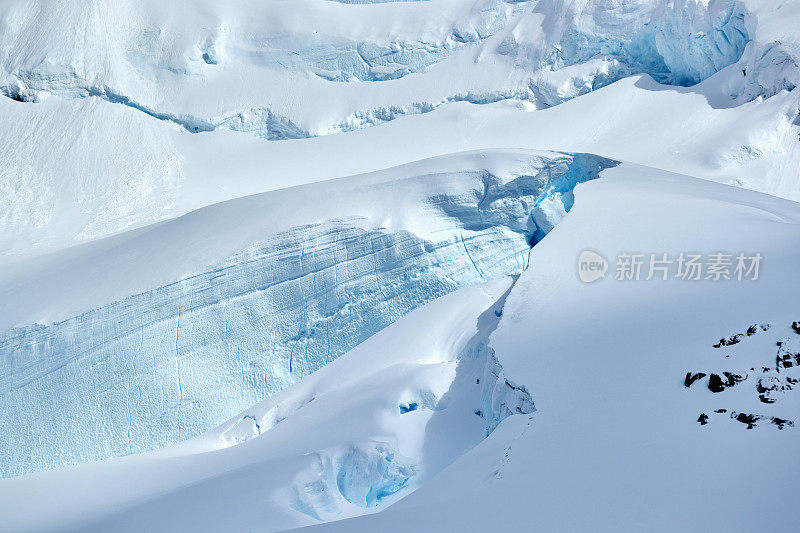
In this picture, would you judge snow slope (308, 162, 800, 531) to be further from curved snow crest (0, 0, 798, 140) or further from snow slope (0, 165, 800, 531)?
curved snow crest (0, 0, 798, 140)

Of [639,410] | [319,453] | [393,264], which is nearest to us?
[639,410]

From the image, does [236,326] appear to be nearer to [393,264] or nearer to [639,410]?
[393,264]

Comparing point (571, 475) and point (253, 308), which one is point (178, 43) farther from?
point (571, 475)

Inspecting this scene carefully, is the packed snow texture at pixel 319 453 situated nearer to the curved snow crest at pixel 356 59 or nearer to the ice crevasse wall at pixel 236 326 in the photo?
the ice crevasse wall at pixel 236 326

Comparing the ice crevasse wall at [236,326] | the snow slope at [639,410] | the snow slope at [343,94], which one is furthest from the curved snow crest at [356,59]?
the snow slope at [639,410]

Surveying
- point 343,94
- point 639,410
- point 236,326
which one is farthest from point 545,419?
point 343,94

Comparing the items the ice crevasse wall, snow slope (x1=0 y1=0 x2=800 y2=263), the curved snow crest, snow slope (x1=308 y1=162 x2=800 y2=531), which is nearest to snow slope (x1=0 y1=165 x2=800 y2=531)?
snow slope (x1=308 y1=162 x2=800 y2=531)
